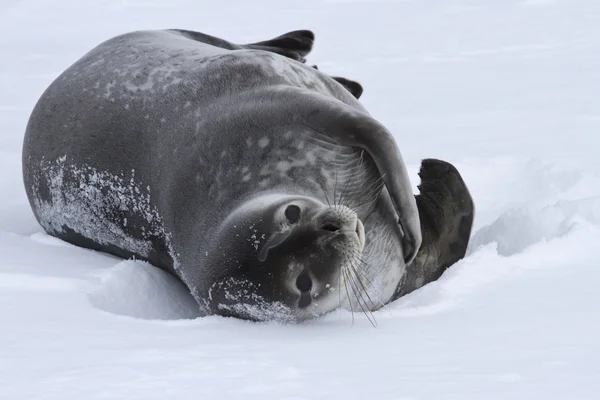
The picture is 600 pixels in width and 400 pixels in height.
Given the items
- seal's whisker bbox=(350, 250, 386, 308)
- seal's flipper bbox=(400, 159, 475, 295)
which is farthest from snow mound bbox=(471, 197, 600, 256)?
seal's whisker bbox=(350, 250, 386, 308)

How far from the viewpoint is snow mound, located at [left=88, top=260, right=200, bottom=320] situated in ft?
12.5

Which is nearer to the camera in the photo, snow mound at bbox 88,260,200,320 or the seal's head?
the seal's head

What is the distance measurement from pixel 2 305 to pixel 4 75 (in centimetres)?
529

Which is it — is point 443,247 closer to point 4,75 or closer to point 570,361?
point 570,361

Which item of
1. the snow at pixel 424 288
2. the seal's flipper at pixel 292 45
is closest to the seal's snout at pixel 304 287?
the snow at pixel 424 288

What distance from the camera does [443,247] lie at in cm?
430

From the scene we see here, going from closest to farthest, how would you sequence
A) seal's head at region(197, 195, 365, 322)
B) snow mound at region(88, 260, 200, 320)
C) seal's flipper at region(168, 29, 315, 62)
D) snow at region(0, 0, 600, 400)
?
snow at region(0, 0, 600, 400)
seal's head at region(197, 195, 365, 322)
snow mound at region(88, 260, 200, 320)
seal's flipper at region(168, 29, 315, 62)

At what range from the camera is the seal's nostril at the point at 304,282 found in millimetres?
3385

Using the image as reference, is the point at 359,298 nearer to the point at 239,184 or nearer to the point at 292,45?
the point at 239,184

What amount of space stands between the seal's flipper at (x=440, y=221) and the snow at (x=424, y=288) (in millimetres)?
191

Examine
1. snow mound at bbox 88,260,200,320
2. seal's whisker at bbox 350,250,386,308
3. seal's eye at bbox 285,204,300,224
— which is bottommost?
snow mound at bbox 88,260,200,320

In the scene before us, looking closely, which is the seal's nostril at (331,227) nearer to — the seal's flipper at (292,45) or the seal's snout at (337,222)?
the seal's snout at (337,222)

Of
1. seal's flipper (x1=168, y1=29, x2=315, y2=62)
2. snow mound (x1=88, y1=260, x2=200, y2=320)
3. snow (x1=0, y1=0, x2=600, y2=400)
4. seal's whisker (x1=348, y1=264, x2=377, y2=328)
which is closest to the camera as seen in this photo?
snow (x1=0, y1=0, x2=600, y2=400)

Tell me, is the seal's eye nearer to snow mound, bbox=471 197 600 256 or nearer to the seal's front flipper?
snow mound, bbox=471 197 600 256
